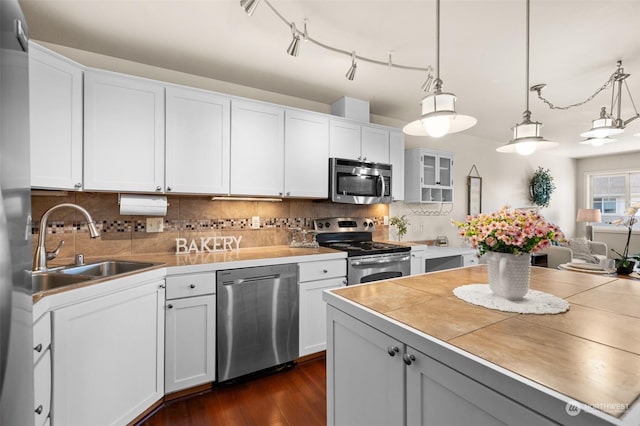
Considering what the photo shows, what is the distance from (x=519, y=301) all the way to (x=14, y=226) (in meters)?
1.68

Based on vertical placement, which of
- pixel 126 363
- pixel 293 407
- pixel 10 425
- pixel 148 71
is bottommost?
pixel 293 407

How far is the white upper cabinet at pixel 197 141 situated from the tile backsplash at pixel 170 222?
326mm

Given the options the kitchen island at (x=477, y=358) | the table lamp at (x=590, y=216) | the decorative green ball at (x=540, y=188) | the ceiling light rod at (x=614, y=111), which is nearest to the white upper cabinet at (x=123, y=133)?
the kitchen island at (x=477, y=358)

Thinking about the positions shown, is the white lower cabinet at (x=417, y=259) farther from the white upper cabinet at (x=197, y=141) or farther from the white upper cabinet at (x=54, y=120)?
the white upper cabinet at (x=54, y=120)

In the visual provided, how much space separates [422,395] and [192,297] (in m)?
1.63

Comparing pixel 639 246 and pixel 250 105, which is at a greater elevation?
pixel 250 105

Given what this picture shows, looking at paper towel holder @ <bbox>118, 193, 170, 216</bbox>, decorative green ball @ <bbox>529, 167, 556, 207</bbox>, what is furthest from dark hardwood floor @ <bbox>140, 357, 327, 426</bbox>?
decorative green ball @ <bbox>529, 167, 556, 207</bbox>

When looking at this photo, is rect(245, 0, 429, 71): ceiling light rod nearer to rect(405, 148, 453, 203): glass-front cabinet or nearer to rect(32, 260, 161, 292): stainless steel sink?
rect(405, 148, 453, 203): glass-front cabinet

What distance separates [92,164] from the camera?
6.60ft

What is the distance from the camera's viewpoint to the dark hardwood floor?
1.85 m

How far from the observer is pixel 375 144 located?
132 inches

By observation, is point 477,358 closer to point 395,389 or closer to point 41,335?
point 395,389

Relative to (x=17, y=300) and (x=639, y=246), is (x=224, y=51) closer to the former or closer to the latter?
(x=17, y=300)

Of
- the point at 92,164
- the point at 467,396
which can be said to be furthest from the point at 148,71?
the point at 467,396
